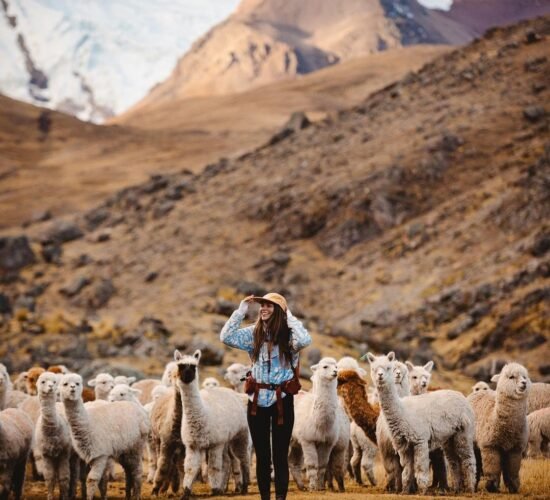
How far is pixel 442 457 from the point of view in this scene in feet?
43.9

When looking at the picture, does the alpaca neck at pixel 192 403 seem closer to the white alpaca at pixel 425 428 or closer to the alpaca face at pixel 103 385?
the white alpaca at pixel 425 428

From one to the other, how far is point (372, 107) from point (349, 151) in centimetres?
776

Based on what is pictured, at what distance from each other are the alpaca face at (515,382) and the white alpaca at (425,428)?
1.82 ft

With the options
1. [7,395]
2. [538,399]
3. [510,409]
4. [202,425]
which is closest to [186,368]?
[202,425]

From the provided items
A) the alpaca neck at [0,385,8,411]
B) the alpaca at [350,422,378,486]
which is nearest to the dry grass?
the alpaca at [350,422,378,486]

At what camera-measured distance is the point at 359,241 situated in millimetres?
47844

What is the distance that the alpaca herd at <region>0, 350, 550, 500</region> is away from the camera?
1259 cm

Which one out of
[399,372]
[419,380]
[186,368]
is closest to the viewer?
[186,368]

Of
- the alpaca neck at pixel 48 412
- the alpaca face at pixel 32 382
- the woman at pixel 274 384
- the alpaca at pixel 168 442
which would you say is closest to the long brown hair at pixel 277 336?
the woman at pixel 274 384

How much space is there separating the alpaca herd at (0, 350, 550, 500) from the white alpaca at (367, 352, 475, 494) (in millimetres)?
14

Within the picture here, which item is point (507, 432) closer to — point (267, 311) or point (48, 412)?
point (267, 311)

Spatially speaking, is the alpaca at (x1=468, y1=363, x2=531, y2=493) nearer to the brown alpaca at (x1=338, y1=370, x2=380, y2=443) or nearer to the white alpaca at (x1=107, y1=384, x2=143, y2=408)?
the brown alpaca at (x1=338, y1=370, x2=380, y2=443)

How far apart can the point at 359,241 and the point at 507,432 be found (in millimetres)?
35023

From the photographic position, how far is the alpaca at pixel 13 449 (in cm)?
1266
